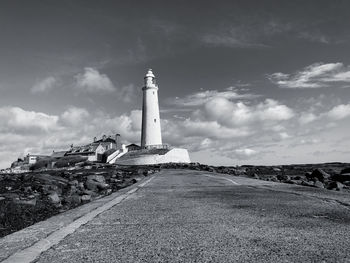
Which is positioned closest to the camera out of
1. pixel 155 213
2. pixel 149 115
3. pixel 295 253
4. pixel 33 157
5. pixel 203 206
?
pixel 295 253

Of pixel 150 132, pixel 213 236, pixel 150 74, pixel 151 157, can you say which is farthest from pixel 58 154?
pixel 213 236

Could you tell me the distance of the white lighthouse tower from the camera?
66.1 m

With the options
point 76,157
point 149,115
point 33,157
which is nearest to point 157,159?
point 149,115

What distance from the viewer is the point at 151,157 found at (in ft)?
204

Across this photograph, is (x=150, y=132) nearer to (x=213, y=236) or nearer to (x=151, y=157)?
(x=151, y=157)

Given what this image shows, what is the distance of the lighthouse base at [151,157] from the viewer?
61906 millimetres

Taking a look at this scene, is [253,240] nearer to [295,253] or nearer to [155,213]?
[295,253]

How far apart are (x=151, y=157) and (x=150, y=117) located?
26.3 ft

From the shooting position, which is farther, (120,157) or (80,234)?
(120,157)

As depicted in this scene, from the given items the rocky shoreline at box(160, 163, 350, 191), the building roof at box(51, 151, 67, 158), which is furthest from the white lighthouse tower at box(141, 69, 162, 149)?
the building roof at box(51, 151, 67, 158)

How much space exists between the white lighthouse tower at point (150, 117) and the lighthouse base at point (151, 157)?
9.16 ft

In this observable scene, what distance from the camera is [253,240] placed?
352cm

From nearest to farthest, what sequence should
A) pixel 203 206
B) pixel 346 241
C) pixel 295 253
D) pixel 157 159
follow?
pixel 295 253
pixel 346 241
pixel 203 206
pixel 157 159

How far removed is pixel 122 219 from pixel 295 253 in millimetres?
2797
